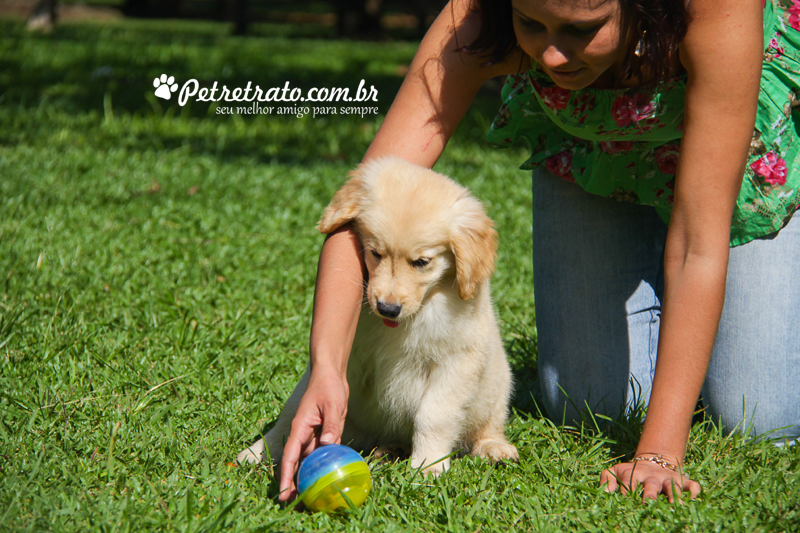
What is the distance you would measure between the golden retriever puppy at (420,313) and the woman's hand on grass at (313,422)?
26 cm

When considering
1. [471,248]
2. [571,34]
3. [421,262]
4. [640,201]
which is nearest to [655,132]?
[640,201]

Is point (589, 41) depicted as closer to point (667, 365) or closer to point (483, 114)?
point (667, 365)

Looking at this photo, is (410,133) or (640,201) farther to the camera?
(640,201)

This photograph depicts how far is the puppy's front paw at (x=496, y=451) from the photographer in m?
2.42

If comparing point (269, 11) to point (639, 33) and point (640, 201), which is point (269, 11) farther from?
point (639, 33)

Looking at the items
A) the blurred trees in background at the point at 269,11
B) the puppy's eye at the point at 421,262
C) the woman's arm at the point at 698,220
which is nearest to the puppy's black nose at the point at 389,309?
the puppy's eye at the point at 421,262

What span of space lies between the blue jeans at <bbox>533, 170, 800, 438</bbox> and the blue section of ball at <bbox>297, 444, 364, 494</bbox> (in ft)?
3.44

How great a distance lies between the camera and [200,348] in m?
2.98

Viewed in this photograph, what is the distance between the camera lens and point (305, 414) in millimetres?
1967

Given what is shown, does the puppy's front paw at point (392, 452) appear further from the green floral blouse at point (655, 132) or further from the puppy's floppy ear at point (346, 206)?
the green floral blouse at point (655, 132)

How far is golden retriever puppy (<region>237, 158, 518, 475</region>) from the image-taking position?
7.32ft

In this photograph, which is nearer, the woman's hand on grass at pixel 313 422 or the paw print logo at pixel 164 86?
the woman's hand on grass at pixel 313 422

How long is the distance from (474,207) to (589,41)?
0.61 metres

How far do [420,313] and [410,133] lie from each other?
1.99 feet
